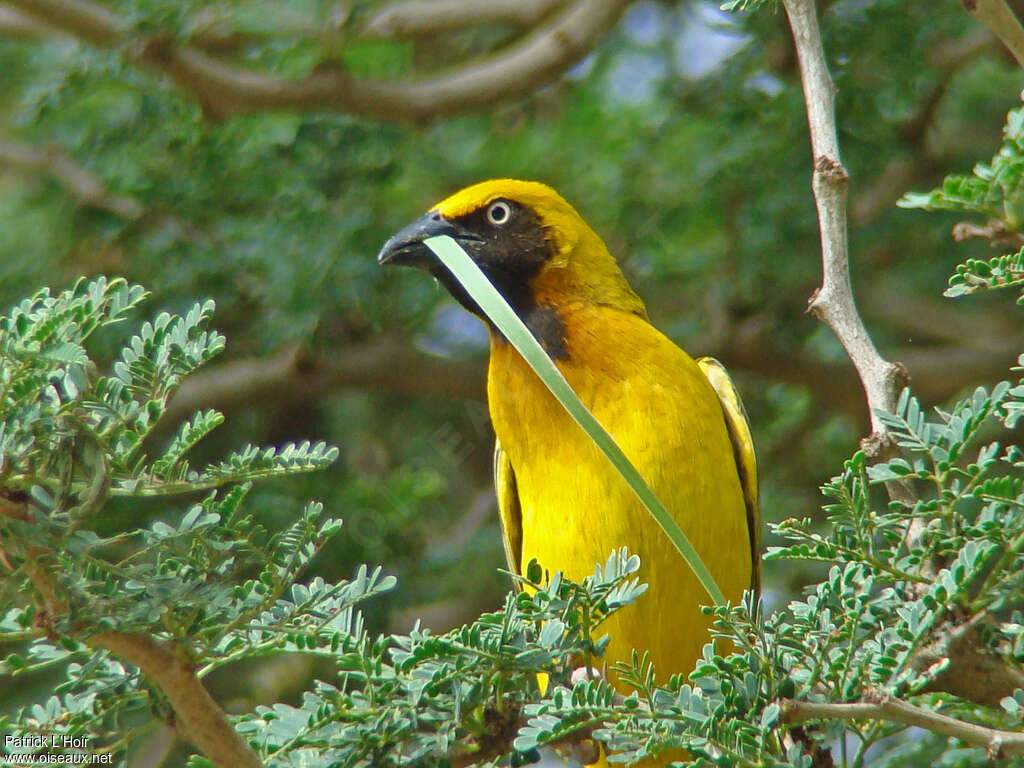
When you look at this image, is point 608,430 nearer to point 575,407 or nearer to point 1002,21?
point 575,407

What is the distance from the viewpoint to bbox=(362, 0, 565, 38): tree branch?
19.4ft

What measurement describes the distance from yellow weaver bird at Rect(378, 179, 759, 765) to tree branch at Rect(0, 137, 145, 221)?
5.91 ft

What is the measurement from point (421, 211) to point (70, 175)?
158 centimetres

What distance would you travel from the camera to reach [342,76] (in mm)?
5285

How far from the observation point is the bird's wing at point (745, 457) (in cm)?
394

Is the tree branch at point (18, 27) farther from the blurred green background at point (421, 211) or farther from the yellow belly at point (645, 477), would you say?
the yellow belly at point (645, 477)

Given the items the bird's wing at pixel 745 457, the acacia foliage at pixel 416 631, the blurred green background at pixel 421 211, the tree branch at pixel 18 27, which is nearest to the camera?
the acacia foliage at pixel 416 631

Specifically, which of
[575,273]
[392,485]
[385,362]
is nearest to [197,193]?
[385,362]

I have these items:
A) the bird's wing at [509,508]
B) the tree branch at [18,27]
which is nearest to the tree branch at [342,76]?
the tree branch at [18,27]

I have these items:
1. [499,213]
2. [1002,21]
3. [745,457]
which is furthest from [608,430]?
[1002,21]

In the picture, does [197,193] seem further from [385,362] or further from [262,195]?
[385,362]

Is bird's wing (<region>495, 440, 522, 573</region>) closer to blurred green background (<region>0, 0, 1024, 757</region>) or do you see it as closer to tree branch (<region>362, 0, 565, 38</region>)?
blurred green background (<region>0, 0, 1024, 757</region>)

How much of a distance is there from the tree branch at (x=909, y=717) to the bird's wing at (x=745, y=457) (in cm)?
189

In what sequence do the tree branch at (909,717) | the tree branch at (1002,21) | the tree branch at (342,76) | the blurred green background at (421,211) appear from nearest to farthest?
the tree branch at (909,717), the tree branch at (1002,21), the blurred green background at (421,211), the tree branch at (342,76)
